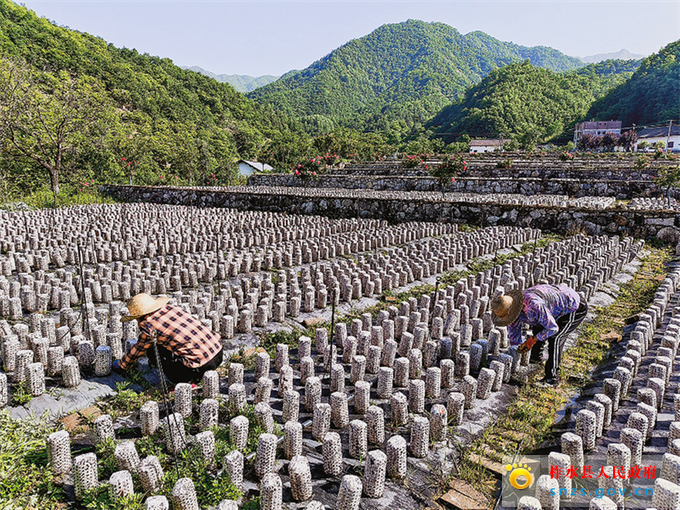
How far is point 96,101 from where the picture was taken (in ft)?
81.7

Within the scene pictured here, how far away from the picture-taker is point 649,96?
76688 millimetres

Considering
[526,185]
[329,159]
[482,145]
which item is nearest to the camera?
[526,185]

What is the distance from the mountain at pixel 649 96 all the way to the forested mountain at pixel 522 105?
5536 mm

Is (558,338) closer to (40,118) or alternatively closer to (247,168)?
(40,118)

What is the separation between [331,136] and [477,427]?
191ft

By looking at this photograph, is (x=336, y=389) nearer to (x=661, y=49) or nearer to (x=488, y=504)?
(x=488, y=504)

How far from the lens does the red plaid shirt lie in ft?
12.5

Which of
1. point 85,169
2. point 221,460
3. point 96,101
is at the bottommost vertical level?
point 221,460

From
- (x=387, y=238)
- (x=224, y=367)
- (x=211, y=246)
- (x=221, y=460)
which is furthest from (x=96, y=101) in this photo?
(x=221, y=460)

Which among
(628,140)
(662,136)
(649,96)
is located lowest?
(628,140)

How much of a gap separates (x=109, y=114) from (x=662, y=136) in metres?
73.5

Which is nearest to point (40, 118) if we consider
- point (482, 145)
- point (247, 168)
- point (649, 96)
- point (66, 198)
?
point (66, 198)

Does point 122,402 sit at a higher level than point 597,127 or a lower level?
lower

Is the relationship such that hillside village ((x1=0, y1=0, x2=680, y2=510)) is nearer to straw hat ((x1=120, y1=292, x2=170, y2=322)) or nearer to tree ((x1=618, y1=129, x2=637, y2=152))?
straw hat ((x1=120, y1=292, x2=170, y2=322))
